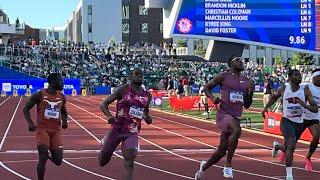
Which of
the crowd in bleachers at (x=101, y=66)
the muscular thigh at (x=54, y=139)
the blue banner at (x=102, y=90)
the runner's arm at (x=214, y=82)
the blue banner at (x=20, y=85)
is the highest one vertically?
the runner's arm at (x=214, y=82)

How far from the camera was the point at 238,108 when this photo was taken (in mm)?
9789

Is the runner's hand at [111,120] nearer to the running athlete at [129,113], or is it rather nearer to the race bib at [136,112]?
the running athlete at [129,113]

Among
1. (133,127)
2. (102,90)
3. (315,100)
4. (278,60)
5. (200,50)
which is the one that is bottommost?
(102,90)

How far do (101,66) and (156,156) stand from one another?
53550 millimetres

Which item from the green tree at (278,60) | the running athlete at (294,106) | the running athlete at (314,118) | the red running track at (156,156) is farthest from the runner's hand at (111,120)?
the green tree at (278,60)

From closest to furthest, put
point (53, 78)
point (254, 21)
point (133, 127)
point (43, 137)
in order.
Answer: point (133, 127), point (43, 137), point (53, 78), point (254, 21)

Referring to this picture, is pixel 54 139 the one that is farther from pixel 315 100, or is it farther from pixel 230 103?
pixel 315 100

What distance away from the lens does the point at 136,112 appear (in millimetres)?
Answer: 8828

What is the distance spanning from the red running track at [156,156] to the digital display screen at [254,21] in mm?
14641

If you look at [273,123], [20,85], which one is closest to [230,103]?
[273,123]

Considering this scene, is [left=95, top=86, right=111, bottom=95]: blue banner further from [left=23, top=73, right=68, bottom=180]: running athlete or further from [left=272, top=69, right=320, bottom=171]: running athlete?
[left=23, top=73, right=68, bottom=180]: running athlete

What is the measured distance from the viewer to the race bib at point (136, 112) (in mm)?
8820

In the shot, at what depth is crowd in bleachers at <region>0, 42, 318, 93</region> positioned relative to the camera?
2469 inches

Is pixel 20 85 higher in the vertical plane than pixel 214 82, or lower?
lower
